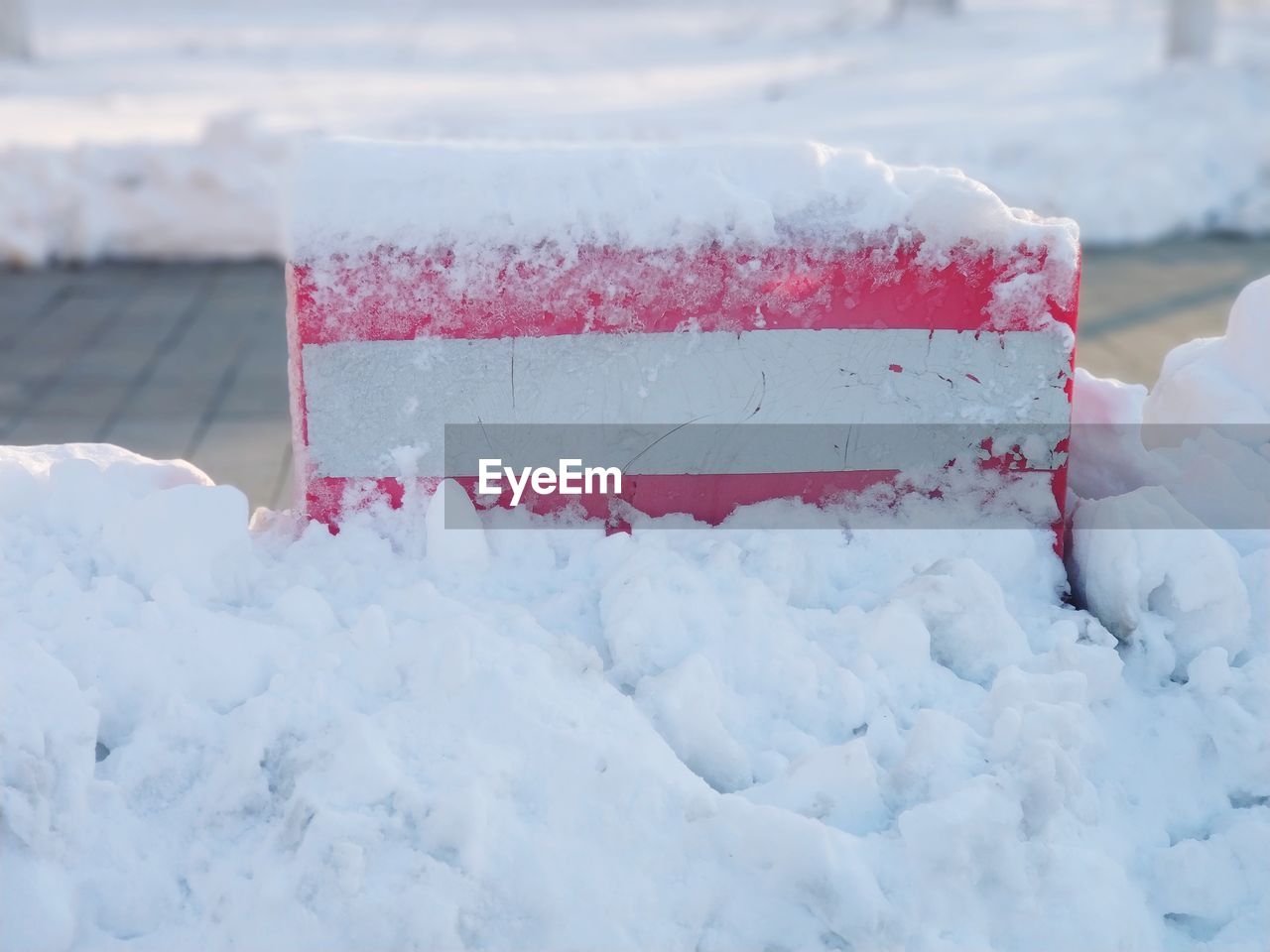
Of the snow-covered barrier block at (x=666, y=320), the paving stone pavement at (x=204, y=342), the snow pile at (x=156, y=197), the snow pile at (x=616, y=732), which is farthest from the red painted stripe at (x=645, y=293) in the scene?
the snow pile at (x=156, y=197)

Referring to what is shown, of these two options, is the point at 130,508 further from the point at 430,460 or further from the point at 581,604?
the point at 581,604

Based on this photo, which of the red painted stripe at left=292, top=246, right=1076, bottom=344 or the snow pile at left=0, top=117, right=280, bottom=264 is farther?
the snow pile at left=0, top=117, right=280, bottom=264

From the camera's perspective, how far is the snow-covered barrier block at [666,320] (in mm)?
1824

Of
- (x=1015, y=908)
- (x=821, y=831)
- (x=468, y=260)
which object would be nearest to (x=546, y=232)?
(x=468, y=260)

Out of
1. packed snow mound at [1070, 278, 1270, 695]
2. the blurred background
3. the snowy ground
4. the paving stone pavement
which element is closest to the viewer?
packed snow mound at [1070, 278, 1270, 695]

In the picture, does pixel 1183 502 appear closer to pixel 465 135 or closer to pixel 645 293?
pixel 645 293

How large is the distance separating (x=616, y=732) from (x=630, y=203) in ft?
2.43

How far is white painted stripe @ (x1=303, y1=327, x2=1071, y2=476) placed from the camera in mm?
1850

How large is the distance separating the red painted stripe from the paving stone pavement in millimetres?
1375

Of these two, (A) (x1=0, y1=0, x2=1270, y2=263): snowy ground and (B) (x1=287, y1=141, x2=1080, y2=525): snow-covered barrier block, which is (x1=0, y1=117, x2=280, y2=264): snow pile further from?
(B) (x1=287, y1=141, x2=1080, y2=525): snow-covered barrier block

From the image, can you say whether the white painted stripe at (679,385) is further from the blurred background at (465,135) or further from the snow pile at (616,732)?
the blurred background at (465,135)

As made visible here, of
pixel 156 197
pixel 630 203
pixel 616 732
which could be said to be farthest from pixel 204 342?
pixel 616 732

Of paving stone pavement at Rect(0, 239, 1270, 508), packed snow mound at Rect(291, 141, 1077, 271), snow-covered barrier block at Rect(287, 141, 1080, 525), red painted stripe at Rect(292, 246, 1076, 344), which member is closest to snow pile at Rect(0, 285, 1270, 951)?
snow-covered barrier block at Rect(287, 141, 1080, 525)

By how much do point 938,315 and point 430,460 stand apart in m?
0.73
